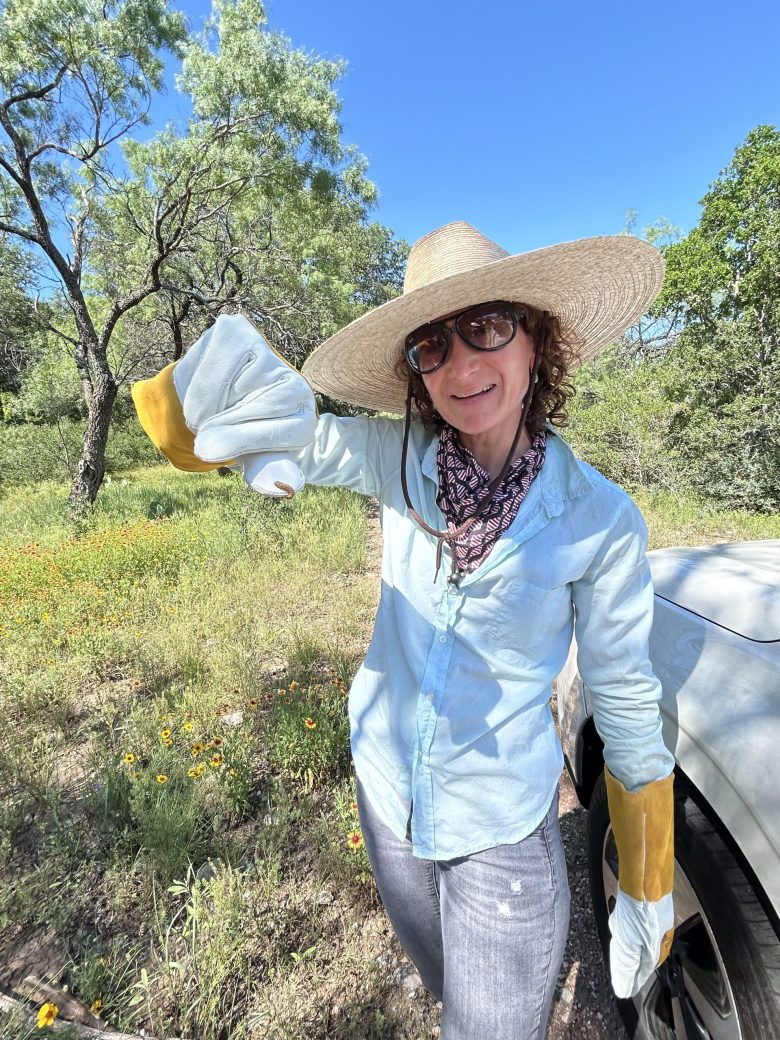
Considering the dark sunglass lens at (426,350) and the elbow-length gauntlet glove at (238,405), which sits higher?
the dark sunglass lens at (426,350)

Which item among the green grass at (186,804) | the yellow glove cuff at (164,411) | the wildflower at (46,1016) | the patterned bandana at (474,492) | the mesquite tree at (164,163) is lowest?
the green grass at (186,804)

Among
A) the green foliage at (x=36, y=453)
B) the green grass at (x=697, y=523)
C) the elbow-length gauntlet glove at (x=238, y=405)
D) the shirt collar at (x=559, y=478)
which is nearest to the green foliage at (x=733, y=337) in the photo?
the green grass at (x=697, y=523)

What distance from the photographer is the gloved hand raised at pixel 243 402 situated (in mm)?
919

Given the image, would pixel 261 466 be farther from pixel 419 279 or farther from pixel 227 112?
pixel 227 112

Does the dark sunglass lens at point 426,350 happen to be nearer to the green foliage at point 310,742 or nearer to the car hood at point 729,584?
the car hood at point 729,584

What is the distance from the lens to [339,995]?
1374 mm

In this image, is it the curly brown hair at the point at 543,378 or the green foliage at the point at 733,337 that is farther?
the green foliage at the point at 733,337

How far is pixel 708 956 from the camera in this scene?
3.49 feet

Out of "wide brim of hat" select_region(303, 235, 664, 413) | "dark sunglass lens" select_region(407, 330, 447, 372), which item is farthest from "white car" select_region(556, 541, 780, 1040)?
"dark sunglass lens" select_region(407, 330, 447, 372)

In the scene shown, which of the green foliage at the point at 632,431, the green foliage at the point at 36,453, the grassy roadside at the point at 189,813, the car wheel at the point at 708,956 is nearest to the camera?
the car wheel at the point at 708,956

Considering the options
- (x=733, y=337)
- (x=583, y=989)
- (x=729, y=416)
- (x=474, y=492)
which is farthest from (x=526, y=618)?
(x=733, y=337)

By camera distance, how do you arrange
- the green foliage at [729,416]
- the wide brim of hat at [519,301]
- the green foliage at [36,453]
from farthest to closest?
the green foliage at [36,453], the green foliage at [729,416], the wide brim of hat at [519,301]

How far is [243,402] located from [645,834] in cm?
122

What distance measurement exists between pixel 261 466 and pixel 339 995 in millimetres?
1561
